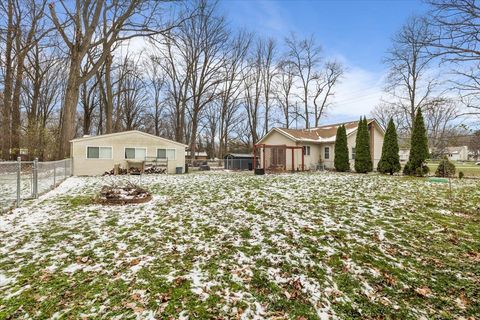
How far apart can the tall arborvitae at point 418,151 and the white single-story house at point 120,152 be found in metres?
15.3

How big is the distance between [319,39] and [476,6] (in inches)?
1050

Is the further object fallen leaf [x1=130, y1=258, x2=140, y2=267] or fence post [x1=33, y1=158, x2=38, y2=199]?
fence post [x1=33, y1=158, x2=38, y2=199]

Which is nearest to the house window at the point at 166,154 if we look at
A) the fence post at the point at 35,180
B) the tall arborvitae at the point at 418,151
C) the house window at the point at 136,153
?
the house window at the point at 136,153

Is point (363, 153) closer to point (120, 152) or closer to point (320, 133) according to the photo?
point (320, 133)

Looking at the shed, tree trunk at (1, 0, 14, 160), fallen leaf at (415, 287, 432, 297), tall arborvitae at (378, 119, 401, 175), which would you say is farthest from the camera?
the shed

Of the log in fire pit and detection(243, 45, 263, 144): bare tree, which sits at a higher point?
detection(243, 45, 263, 144): bare tree

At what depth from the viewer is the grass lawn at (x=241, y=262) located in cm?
278

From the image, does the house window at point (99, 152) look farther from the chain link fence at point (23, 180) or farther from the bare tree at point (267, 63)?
the bare tree at point (267, 63)

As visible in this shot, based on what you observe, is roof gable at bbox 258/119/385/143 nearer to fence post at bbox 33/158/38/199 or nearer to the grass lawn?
the grass lawn

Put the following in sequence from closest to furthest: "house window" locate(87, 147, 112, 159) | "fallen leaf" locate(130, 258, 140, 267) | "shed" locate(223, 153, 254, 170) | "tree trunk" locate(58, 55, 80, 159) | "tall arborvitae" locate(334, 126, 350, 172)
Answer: "fallen leaf" locate(130, 258, 140, 267)
"tree trunk" locate(58, 55, 80, 159)
"house window" locate(87, 147, 112, 159)
"tall arborvitae" locate(334, 126, 350, 172)
"shed" locate(223, 153, 254, 170)

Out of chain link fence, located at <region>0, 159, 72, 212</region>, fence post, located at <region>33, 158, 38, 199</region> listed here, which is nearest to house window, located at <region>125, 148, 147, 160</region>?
chain link fence, located at <region>0, 159, 72, 212</region>

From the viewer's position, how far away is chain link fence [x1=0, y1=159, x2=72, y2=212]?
21.8 feet

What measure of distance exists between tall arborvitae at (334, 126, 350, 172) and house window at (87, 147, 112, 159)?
16175 mm

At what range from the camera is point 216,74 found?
2638 cm
